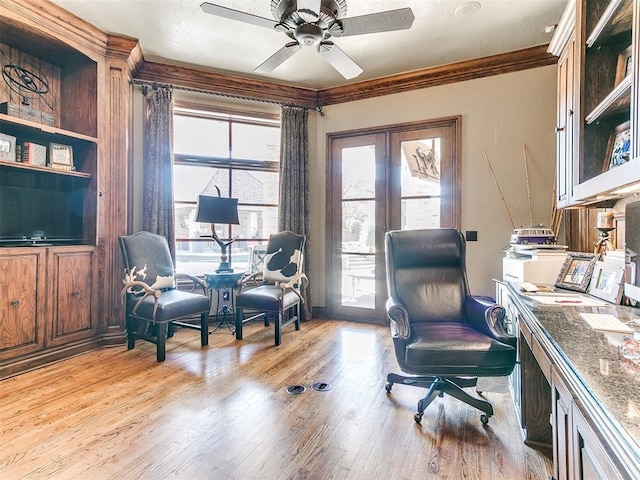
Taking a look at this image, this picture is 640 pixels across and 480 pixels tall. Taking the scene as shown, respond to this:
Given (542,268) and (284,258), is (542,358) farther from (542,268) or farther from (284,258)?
(284,258)

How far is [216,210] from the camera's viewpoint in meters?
3.58

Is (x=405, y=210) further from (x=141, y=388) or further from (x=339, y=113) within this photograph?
(x=141, y=388)

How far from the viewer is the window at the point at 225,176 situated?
4.04 m

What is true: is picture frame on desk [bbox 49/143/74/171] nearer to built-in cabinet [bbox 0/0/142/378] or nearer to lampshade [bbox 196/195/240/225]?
built-in cabinet [bbox 0/0/142/378]

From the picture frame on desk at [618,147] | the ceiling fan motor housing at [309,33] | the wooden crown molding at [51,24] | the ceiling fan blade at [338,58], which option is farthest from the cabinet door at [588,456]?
the wooden crown molding at [51,24]

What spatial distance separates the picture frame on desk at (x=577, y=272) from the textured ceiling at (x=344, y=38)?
2046mm

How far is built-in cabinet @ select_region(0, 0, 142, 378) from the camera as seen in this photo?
8.89 ft

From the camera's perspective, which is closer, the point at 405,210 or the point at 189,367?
the point at 189,367

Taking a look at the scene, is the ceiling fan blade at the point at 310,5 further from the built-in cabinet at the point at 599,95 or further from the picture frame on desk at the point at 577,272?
the picture frame on desk at the point at 577,272

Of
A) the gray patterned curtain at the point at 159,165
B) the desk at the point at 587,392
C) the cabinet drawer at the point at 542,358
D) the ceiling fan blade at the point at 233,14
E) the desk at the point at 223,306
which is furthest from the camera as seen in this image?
the desk at the point at 223,306

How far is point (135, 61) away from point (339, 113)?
236 centimetres

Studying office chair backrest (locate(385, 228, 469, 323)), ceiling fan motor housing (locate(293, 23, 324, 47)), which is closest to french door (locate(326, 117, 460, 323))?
office chair backrest (locate(385, 228, 469, 323))

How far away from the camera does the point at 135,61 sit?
3.52 meters

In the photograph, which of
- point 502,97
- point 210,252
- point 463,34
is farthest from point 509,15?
point 210,252
